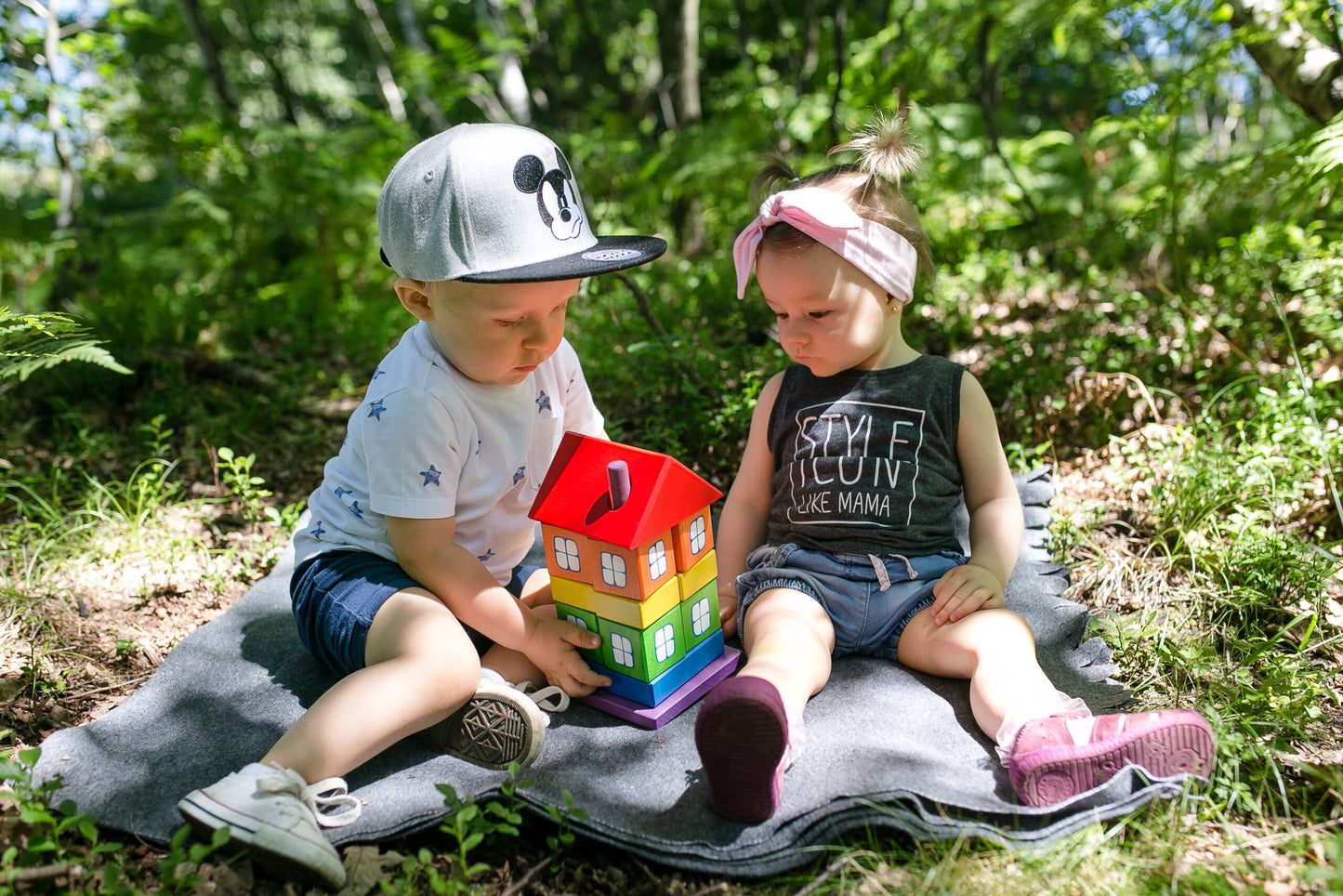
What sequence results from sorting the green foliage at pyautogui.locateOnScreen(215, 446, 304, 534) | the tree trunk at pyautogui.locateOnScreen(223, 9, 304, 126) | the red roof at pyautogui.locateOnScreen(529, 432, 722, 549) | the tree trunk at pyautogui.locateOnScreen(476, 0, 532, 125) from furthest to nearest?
the tree trunk at pyautogui.locateOnScreen(223, 9, 304, 126) < the tree trunk at pyautogui.locateOnScreen(476, 0, 532, 125) < the green foliage at pyautogui.locateOnScreen(215, 446, 304, 534) < the red roof at pyautogui.locateOnScreen(529, 432, 722, 549)

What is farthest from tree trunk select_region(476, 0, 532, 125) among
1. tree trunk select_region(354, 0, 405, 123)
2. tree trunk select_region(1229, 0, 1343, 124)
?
tree trunk select_region(1229, 0, 1343, 124)

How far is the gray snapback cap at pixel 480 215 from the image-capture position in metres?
1.89

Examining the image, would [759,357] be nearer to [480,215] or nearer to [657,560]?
[657,560]

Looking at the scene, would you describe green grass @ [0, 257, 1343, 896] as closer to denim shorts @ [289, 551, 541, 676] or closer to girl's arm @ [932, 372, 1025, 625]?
girl's arm @ [932, 372, 1025, 625]

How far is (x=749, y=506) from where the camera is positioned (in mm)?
2617

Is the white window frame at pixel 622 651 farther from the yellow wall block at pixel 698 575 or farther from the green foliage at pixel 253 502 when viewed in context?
the green foliage at pixel 253 502

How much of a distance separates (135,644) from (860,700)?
2095mm

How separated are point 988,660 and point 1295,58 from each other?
2.75 metres

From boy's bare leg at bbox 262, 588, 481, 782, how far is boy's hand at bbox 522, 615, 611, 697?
0.60ft

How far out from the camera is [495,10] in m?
6.40

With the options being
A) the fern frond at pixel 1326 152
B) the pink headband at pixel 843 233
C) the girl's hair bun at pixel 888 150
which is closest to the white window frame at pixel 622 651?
the pink headband at pixel 843 233

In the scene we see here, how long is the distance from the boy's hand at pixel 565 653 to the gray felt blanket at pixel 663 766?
0.29 ft

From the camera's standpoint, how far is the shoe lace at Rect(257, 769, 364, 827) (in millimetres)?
1715

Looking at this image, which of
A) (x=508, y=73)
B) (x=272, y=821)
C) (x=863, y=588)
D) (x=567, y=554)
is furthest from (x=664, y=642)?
(x=508, y=73)
